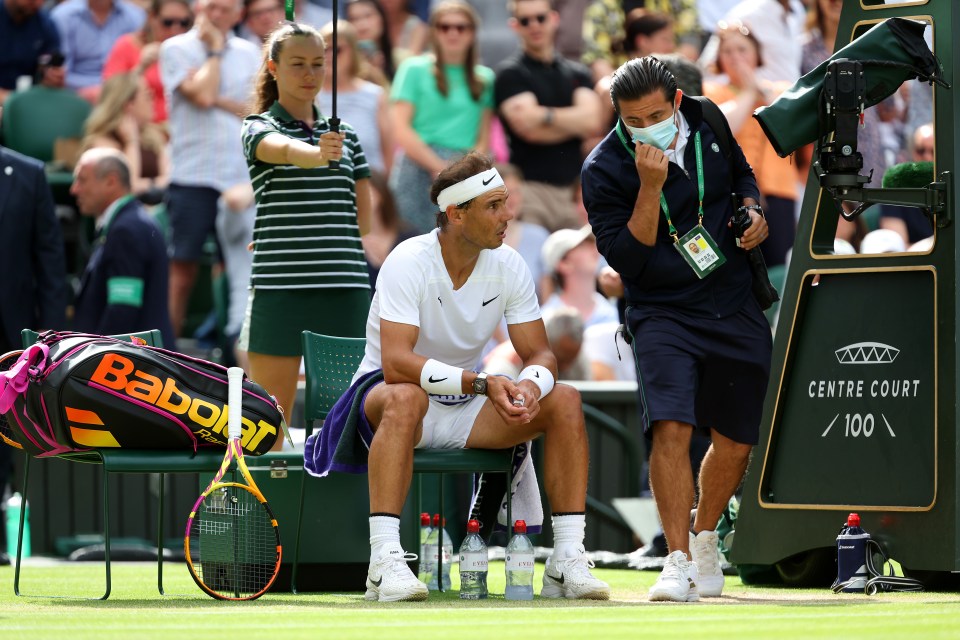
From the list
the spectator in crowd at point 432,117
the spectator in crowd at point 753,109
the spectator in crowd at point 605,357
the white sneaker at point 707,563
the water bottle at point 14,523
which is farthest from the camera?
the spectator in crowd at point 432,117

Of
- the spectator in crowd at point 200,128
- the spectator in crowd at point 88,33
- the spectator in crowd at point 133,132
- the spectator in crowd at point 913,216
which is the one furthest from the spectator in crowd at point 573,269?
the spectator in crowd at point 88,33

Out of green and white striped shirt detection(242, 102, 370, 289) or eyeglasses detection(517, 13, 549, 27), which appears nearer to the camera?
green and white striped shirt detection(242, 102, 370, 289)

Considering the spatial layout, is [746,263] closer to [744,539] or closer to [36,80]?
[744,539]

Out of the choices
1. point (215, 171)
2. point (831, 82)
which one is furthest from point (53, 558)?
point (831, 82)

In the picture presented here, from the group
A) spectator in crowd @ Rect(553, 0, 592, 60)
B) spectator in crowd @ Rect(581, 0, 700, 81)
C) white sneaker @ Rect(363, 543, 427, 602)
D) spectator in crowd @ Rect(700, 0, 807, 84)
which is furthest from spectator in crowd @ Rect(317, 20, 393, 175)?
white sneaker @ Rect(363, 543, 427, 602)

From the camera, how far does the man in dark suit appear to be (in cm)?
938

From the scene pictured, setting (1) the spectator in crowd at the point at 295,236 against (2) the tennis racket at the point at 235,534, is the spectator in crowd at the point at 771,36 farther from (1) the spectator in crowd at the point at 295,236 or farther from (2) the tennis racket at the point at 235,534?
(2) the tennis racket at the point at 235,534

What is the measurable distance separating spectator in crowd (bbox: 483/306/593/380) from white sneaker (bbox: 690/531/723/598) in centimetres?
327

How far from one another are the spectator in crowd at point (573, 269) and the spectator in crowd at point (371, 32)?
7.54 feet

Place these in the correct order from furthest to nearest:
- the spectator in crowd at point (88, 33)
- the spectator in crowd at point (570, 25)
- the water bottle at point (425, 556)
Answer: the spectator in crowd at point (88, 33) → the spectator in crowd at point (570, 25) → the water bottle at point (425, 556)

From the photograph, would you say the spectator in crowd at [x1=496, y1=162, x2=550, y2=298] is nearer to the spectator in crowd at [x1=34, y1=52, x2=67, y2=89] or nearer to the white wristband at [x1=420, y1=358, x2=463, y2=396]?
the spectator in crowd at [x1=34, y1=52, x2=67, y2=89]

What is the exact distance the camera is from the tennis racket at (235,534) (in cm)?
654

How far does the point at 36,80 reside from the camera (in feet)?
42.9

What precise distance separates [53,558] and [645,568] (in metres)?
3.78
